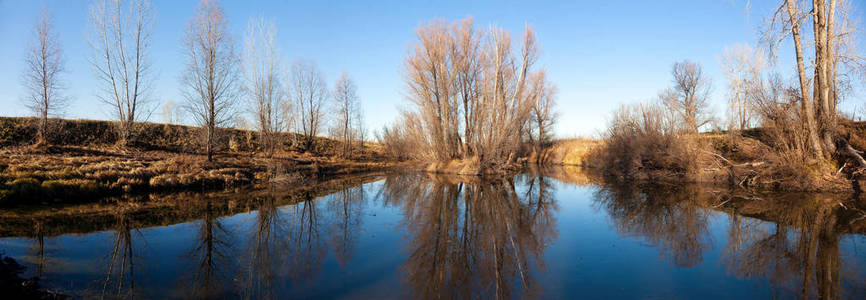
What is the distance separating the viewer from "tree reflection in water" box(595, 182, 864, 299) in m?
4.15

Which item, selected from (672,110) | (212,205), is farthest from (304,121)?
(672,110)

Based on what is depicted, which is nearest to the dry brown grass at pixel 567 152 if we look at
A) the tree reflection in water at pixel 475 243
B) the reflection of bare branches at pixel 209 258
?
the tree reflection in water at pixel 475 243

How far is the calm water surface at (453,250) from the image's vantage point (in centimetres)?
400

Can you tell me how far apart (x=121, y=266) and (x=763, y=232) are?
35.1 feet

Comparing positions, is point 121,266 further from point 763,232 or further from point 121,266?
point 763,232

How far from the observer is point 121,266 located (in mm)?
4809

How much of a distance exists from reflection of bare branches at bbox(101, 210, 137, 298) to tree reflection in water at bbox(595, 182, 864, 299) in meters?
7.23

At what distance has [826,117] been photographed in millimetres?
10672

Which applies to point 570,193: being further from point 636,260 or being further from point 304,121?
point 304,121

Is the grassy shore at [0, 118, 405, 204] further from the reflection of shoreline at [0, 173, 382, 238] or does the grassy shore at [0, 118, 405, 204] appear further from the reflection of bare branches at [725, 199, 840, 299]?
the reflection of bare branches at [725, 199, 840, 299]

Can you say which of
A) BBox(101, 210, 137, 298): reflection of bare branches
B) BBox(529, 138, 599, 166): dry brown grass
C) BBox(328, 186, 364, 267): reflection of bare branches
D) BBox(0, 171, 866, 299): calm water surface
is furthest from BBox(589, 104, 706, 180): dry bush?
BBox(101, 210, 137, 298): reflection of bare branches

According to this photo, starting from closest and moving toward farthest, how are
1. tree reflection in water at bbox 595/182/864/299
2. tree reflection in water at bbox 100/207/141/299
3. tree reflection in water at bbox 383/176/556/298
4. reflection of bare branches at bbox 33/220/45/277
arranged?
1. tree reflection in water at bbox 100/207/141/299
2. tree reflection in water at bbox 383/176/556/298
3. tree reflection in water at bbox 595/182/864/299
4. reflection of bare branches at bbox 33/220/45/277

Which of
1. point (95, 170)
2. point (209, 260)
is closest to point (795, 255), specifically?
point (209, 260)

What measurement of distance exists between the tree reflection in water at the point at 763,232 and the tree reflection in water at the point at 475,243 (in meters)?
1.96
